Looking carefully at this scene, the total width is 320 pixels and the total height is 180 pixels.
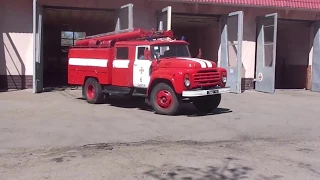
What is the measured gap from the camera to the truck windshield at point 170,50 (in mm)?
12406

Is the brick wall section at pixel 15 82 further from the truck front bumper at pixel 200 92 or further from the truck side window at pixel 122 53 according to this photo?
the truck front bumper at pixel 200 92

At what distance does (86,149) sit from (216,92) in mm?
5115

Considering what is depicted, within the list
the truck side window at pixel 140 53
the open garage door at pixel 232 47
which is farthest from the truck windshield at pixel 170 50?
the open garage door at pixel 232 47

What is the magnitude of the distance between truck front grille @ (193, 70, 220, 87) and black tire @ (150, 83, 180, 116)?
74 cm

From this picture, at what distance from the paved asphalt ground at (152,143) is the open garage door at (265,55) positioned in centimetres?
555

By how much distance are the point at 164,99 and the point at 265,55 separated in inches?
379

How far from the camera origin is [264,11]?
2052 centimetres

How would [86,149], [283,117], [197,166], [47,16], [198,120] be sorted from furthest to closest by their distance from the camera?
[47,16] → [283,117] → [198,120] → [86,149] → [197,166]

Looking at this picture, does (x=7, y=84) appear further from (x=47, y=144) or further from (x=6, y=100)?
(x=47, y=144)

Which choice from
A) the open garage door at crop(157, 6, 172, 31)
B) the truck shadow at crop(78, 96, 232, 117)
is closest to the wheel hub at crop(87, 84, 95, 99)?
the truck shadow at crop(78, 96, 232, 117)

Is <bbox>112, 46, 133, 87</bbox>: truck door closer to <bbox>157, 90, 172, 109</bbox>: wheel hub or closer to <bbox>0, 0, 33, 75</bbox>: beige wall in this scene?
<bbox>157, 90, 172, 109</bbox>: wheel hub

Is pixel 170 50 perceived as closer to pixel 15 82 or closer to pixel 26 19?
pixel 26 19

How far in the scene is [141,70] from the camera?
41.0 feet

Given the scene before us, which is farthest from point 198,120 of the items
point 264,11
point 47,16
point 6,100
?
point 47,16
